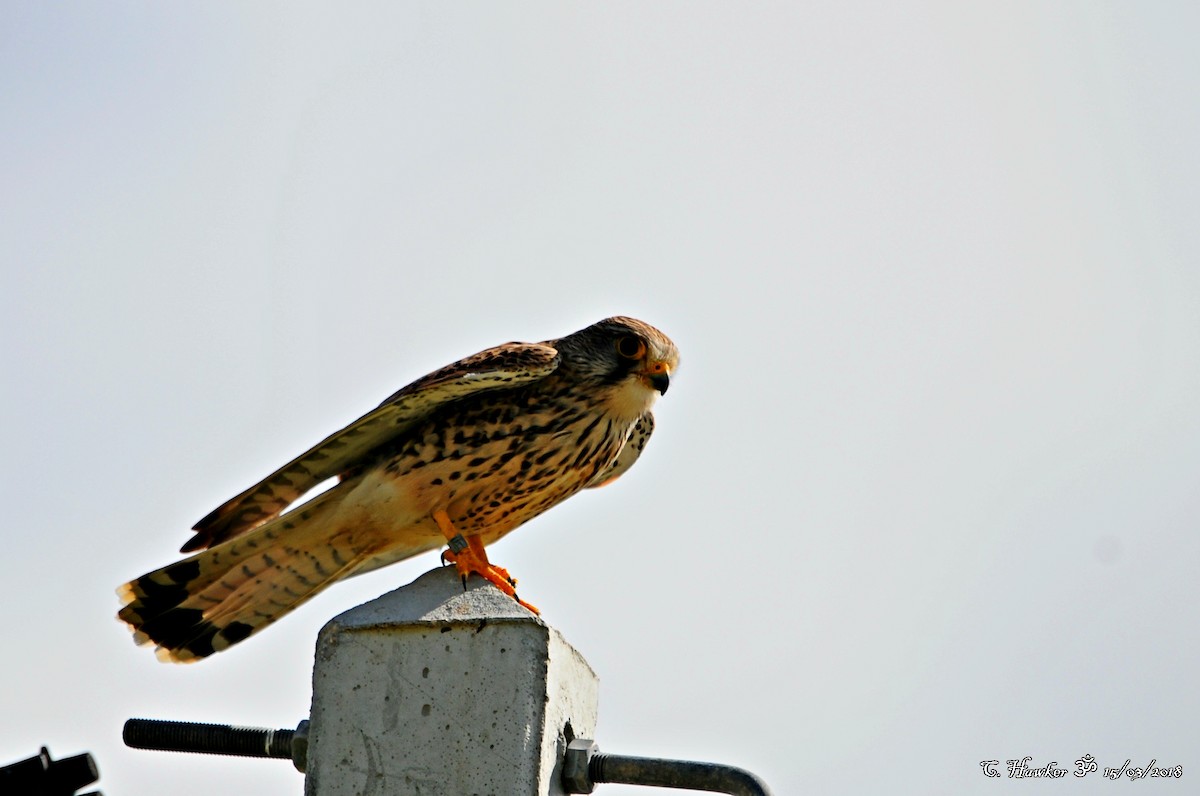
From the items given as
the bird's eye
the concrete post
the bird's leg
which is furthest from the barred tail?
the concrete post

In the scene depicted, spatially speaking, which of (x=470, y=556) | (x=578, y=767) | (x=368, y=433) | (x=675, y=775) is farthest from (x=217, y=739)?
(x=368, y=433)

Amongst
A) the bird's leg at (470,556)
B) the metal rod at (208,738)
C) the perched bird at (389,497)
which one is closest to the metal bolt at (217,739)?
the metal rod at (208,738)

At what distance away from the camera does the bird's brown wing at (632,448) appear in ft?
16.9

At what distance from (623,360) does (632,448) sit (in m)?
0.37

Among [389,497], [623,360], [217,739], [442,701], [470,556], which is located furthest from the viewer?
[623,360]

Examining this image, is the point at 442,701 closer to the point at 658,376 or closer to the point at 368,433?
the point at 368,433

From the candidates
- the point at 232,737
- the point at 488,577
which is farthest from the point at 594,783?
the point at 488,577

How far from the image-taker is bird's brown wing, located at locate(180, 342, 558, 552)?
14.4 feet

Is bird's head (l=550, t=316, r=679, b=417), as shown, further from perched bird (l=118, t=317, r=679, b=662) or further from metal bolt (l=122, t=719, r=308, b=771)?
metal bolt (l=122, t=719, r=308, b=771)

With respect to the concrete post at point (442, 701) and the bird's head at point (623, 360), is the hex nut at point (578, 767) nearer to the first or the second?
the concrete post at point (442, 701)

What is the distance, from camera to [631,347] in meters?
5.06

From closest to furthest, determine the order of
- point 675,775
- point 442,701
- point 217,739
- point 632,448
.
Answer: point 675,775 → point 442,701 → point 217,739 → point 632,448

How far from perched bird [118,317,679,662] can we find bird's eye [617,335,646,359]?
36 centimetres

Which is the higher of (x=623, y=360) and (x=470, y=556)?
(x=623, y=360)
